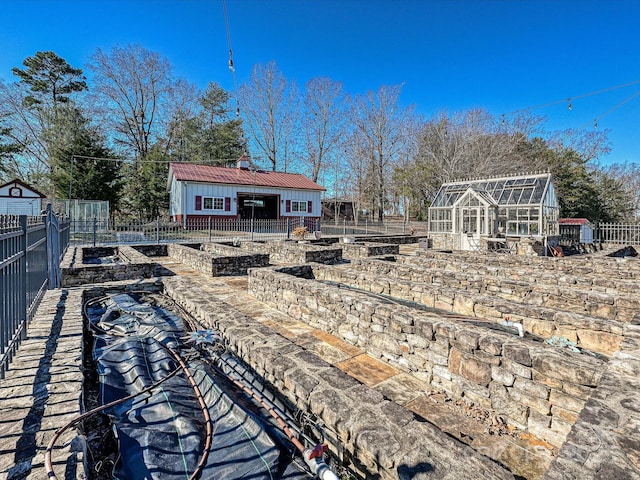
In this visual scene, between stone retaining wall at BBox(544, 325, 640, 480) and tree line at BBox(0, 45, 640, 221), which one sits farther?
tree line at BBox(0, 45, 640, 221)

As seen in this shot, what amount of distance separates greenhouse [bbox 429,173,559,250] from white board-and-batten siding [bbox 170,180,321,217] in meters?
11.2

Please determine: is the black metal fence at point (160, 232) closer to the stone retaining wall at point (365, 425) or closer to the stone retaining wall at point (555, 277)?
the stone retaining wall at point (555, 277)

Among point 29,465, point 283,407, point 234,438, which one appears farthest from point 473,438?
point 29,465

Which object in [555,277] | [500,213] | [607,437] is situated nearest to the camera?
[607,437]

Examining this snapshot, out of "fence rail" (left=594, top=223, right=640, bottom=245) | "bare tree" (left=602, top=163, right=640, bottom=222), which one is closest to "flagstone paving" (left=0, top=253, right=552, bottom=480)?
"fence rail" (left=594, top=223, right=640, bottom=245)

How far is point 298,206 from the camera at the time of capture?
25.4 meters

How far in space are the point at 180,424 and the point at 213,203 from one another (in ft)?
68.9

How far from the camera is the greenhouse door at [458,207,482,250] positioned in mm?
15768

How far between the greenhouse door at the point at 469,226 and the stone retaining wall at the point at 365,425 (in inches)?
582

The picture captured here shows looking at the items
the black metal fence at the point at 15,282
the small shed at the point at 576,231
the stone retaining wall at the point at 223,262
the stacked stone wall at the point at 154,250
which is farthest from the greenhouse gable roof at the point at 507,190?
the black metal fence at the point at 15,282

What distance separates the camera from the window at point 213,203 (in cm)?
2133

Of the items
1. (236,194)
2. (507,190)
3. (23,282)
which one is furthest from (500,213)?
(23,282)

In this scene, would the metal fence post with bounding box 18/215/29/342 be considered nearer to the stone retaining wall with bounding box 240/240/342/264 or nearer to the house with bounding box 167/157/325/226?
the stone retaining wall with bounding box 240/240/342/264

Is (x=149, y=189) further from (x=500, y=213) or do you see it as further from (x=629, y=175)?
(x=629, y=175)
